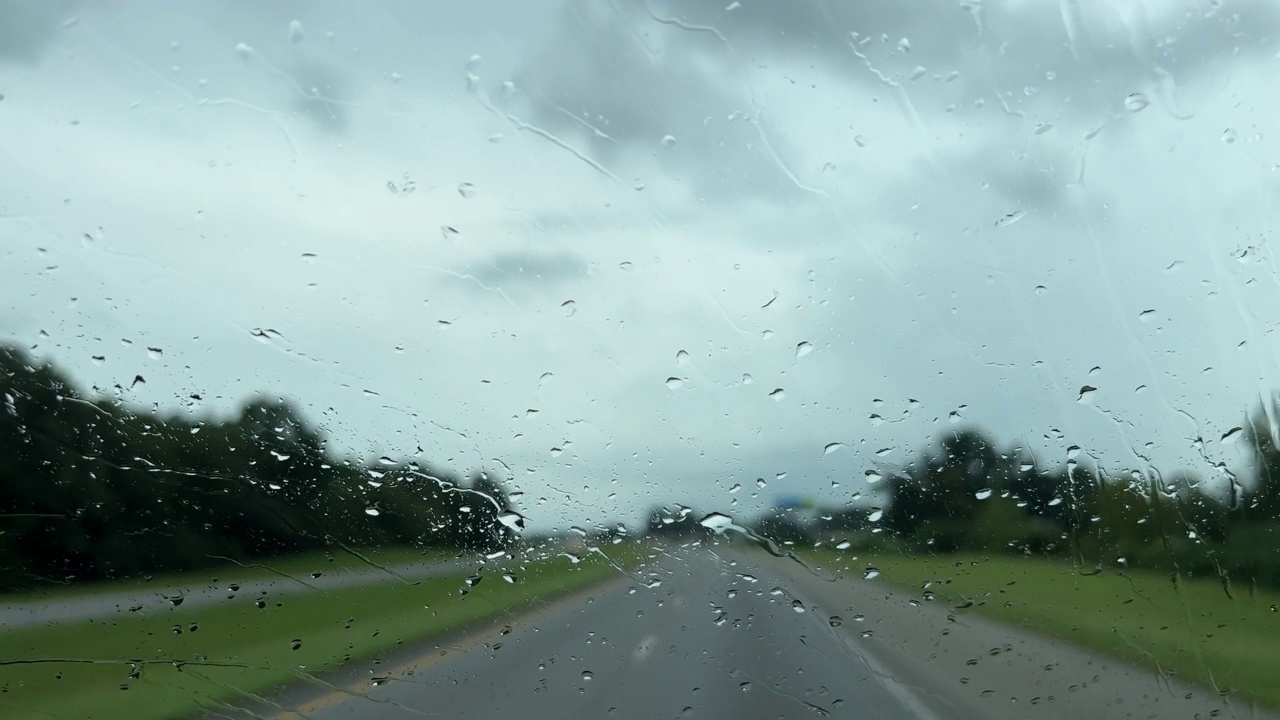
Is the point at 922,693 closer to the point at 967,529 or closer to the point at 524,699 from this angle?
the point at 967,529

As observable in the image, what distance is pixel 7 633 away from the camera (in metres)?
5.66

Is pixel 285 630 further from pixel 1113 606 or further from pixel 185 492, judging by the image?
pixel 1113 606

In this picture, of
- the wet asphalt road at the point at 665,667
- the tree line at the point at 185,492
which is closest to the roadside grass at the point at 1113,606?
the wet asphalt road at the point at 665,667

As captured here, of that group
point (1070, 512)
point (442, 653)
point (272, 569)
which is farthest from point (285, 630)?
point (1070, 512)

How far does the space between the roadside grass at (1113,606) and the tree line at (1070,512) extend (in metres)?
0.08

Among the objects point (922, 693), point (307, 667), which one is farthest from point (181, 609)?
point (922, 693)

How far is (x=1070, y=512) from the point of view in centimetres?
575

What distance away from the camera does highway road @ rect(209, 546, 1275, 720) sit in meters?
5.54

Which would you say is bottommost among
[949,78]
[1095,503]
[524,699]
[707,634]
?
[524,699]

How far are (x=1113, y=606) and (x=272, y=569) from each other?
4251 millimetres

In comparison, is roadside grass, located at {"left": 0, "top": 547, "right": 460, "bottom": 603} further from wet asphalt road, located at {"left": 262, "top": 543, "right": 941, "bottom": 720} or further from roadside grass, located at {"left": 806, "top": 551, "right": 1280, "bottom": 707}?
roadside grass, located at {"left": 806, "top": 551, "right": 1280, "bottom": 707}

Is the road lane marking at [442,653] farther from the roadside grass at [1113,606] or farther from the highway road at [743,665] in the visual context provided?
the roadside grass at [1113,606]

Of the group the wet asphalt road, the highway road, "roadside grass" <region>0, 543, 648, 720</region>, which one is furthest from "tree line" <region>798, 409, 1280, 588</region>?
"roadside grass" <region>0, 543, 648, 720</region>

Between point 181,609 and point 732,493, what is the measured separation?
2743mm
